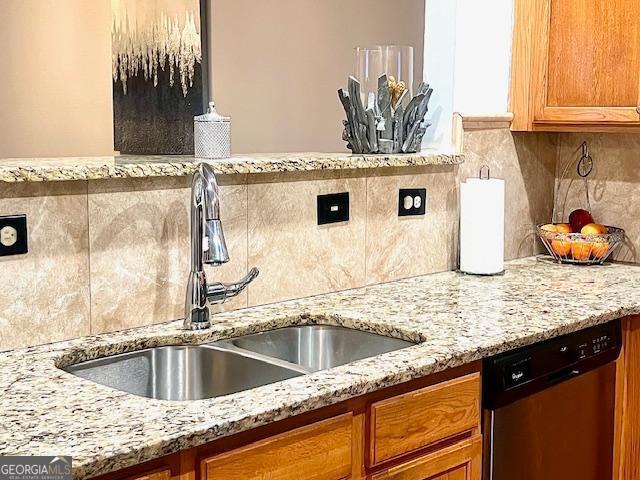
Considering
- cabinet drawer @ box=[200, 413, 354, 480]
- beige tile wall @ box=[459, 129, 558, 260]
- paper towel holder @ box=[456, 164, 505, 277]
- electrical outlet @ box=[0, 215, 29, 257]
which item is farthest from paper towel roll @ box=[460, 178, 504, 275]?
electrical outlet @ box=[0, 215, 29, 257]

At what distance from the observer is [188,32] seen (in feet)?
7.02

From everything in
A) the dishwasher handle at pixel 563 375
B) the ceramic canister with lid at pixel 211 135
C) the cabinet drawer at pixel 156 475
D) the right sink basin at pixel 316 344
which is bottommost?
the dishwasher handle at pixel 563 375

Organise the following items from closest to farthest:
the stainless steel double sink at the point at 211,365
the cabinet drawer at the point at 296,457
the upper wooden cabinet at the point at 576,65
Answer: the cabinet drawer at the point at 296,457
the stainless steel double sink at the point at 211,365
the upper wooden cabinet at the point at 576,65

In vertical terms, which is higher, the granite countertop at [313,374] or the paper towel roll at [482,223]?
the paper towel roll at [482,223]

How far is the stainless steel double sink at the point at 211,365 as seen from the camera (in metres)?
1.83

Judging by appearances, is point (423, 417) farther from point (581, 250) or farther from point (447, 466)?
point (581, 250)

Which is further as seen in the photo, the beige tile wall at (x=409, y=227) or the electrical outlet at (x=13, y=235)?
the beige tile wall at (x=409, y=227)

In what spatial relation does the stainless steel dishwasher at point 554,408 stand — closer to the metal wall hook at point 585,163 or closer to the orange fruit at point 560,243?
the orange fruit at point 560,243

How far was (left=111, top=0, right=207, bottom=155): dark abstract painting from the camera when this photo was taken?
2.13 metres

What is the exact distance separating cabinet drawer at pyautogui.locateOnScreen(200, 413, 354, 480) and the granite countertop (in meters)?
0.07

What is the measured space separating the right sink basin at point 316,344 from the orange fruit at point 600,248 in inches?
42.3

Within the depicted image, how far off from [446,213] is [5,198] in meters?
1.38

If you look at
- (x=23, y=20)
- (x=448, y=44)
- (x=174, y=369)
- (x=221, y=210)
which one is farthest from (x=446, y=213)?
(x=23, y=20)
